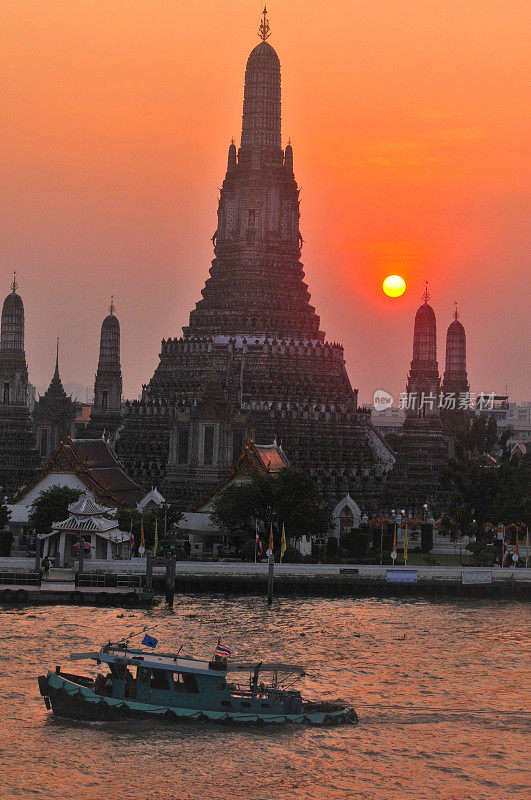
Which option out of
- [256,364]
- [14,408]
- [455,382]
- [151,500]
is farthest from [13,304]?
[455,382]

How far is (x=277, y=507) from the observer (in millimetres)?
82312

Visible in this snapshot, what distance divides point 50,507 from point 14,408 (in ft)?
135

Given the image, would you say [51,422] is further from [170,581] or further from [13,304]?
[170,581]

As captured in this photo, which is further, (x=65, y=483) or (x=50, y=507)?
(x=65, y=483)

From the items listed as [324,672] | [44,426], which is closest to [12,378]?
[44,426]

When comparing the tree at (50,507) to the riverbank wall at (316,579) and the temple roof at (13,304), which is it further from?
the temple roof at (13,304)

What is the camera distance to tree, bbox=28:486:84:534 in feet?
270

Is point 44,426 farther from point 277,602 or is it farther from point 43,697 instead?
point 43,697

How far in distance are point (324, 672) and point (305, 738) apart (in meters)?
8.97

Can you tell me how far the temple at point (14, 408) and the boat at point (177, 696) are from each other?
194ft

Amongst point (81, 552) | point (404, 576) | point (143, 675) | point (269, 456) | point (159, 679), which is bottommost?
point (159, 679)

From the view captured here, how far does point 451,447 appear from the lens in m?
135

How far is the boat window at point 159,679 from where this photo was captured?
50.0 metres

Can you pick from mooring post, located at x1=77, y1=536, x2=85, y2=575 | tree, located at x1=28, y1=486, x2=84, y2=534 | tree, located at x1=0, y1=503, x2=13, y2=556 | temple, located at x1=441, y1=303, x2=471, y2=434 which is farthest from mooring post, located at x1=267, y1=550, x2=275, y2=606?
temple, located at x1=441, y1=303, x2=471, y2=434
